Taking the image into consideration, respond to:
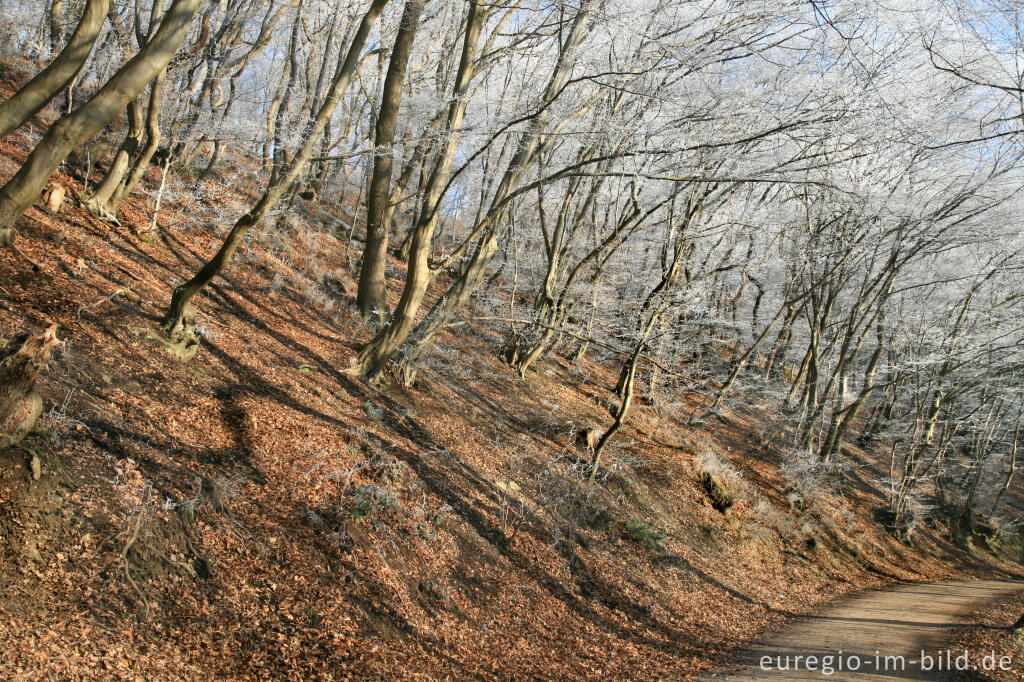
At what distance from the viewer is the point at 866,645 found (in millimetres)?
7688

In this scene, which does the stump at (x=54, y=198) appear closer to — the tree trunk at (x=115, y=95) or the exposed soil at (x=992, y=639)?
the tree trunk at (x=115, y=95)

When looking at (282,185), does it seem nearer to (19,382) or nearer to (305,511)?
(19,382)

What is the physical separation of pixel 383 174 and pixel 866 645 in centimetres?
954

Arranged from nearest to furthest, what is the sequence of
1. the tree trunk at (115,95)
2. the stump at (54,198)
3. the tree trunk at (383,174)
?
the tree trunk at (115,95) → the stump at (54,198) → the tree trunk at (383,174)

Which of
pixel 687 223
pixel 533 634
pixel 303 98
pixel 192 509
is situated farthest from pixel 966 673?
pixel 303 98

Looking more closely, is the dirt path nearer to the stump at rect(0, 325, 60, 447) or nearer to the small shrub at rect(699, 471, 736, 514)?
the small shrub at rect(699, 471, 736, 514)

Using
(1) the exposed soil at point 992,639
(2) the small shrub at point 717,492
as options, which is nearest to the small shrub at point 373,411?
(1) the exposed soil at point 992,639

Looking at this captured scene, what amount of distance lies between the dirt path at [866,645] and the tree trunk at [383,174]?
723cm

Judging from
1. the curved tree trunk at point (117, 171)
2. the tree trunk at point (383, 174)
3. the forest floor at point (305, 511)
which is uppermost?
the tree trunk at point (383, 174)

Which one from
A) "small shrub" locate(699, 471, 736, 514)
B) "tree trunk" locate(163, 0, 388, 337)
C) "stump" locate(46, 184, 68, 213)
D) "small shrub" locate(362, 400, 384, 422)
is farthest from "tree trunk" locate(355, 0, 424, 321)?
"small shrub" locate(699, 471, 736, 514)

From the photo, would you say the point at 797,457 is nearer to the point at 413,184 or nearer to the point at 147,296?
the point at 147,296

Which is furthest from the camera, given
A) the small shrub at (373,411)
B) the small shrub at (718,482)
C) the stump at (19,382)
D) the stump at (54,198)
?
the small shrub at (718,482)

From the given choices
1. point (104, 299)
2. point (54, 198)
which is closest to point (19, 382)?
point (104, 299)

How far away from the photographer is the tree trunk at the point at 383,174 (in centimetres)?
882
